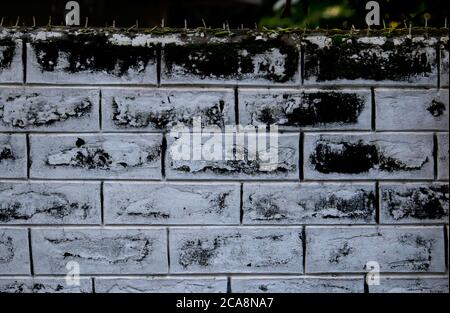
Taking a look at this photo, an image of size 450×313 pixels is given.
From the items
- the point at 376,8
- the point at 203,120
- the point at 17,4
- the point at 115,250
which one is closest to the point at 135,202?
the point at 115,250

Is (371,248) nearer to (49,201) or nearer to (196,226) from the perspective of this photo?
(196,226)

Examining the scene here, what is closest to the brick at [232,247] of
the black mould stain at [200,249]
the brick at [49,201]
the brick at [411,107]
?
the black mould stain at [200,249]

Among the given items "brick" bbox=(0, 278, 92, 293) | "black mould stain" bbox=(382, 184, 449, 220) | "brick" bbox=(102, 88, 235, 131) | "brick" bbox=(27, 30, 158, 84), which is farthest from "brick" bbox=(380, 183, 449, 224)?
"brick" bbox=(0, 278, 92, 293)

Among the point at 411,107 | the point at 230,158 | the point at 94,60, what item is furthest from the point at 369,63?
the point at 94,60

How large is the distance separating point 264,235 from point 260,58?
2.65 ft

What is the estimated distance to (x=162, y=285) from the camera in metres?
2.69

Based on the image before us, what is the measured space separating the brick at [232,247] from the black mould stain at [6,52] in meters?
1.05

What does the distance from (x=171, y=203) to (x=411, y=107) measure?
1168 mm

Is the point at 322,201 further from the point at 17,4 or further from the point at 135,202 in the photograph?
the point at 17,4

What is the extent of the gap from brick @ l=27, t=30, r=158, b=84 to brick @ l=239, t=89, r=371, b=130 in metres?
0.47

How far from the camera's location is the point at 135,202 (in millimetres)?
2639

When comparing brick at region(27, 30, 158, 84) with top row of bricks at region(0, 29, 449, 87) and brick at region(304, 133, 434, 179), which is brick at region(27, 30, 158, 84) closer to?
top row of bricks at region(0, 29, 449, 87)

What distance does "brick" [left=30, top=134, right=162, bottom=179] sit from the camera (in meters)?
2.61

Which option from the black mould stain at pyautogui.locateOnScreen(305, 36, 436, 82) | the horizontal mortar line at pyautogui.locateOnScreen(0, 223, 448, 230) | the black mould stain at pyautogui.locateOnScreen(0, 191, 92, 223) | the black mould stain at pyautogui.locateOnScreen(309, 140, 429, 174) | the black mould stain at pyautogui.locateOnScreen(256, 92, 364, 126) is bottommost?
the horizontal mortar line at pyautogui.locateOnScreen(0, 223, 448, 230)
